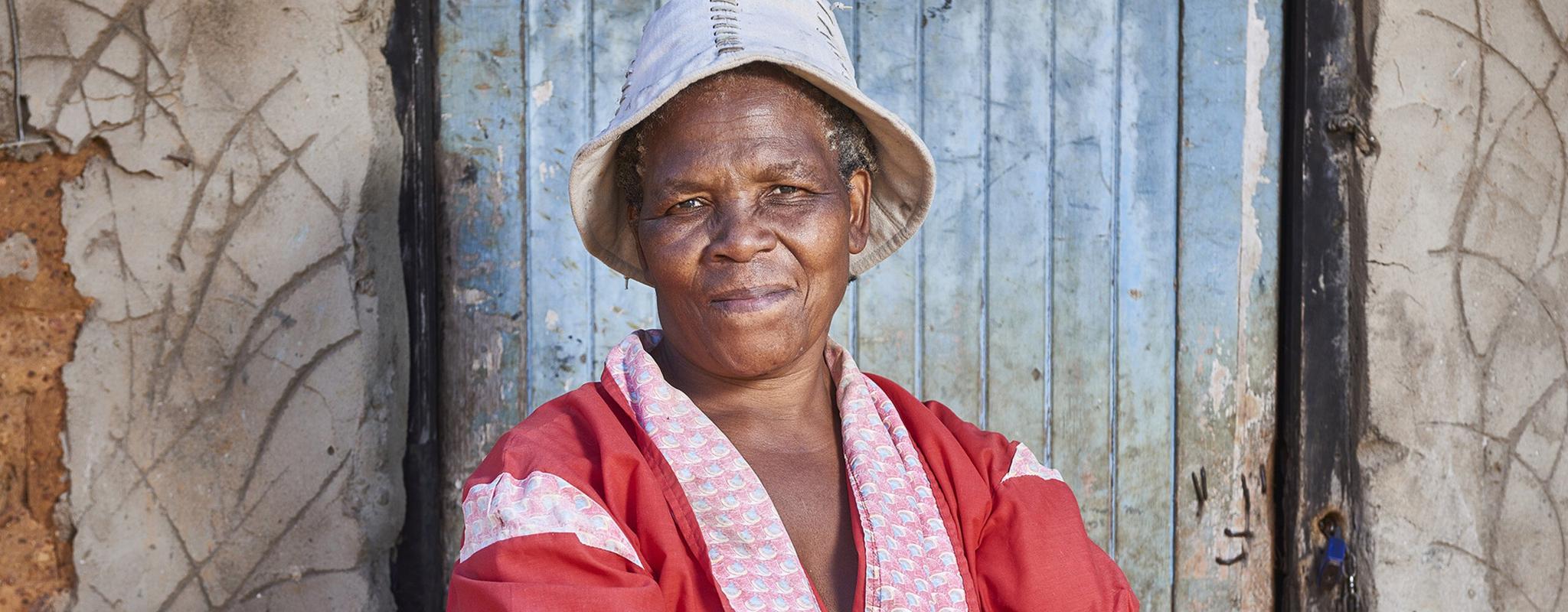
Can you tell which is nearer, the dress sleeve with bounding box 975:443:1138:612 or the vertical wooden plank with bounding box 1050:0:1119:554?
the dress sleeve with bounding box 975:443:1138:612

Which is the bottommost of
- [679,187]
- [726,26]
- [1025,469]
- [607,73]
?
[1025,469]

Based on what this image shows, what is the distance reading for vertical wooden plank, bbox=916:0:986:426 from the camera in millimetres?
2609

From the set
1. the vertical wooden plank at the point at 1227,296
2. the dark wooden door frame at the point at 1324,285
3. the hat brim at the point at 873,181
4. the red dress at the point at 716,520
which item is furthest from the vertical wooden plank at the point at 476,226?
→ the dark wooden door frame at the point at 1324,285

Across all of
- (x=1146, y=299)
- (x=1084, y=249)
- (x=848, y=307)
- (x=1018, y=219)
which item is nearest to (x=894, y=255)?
(x=848, y=307)

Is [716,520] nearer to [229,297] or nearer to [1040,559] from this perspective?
[1040,559]

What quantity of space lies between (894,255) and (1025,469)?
924 mm

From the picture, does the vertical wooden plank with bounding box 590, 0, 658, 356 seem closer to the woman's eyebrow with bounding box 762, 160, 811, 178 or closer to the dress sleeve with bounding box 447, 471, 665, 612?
the woman's eyebrow with bounding box 762, 160, 811, 178

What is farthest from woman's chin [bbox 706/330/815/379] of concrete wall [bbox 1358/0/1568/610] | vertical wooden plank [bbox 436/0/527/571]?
concrete wall [bbox 1358/0/1568/610]

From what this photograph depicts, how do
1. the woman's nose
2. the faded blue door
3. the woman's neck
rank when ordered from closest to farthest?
the woman's nose → the woman's neck → the faded blue door

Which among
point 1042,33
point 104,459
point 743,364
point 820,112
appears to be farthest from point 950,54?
point 104,459

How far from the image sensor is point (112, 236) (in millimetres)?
2312

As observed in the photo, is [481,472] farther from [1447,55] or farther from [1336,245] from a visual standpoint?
[1447,55]

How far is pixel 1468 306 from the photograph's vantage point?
104 inches

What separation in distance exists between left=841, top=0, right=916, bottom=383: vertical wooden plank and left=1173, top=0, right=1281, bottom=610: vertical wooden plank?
61cm
